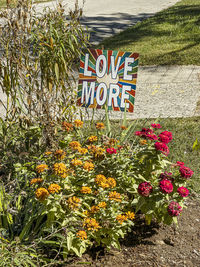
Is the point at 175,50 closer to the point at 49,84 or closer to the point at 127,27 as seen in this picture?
the point at 127,27

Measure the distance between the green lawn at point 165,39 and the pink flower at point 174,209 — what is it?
504cm

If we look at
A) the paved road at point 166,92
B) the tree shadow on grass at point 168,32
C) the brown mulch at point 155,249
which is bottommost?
the brown mulch at point 155,249

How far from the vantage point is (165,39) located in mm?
9102

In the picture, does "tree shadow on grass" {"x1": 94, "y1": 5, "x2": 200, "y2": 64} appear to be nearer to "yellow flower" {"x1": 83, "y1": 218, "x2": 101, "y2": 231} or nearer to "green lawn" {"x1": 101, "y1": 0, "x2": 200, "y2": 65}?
"green lawn" {"x1": 101, "y1": 0, "x2": 200, "y2": 65}

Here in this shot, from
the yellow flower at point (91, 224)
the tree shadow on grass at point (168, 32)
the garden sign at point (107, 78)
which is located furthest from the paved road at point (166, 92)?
the yellow flower at point (91, 224)

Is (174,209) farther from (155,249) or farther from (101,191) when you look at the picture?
(101,191)

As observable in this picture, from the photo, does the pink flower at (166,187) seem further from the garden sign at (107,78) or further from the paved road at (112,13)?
the paved road at (112,13)

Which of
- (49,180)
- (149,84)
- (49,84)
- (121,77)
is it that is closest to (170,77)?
(149,84)

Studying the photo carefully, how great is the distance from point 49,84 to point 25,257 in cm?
148

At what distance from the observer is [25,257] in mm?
2281

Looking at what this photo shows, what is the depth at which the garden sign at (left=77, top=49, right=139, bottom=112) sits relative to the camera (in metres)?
3.66

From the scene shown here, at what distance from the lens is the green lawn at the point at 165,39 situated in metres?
7.51

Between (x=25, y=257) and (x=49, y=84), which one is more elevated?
(x=49, y=84)

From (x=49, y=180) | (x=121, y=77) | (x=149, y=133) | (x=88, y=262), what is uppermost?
(x=121, y=77)
